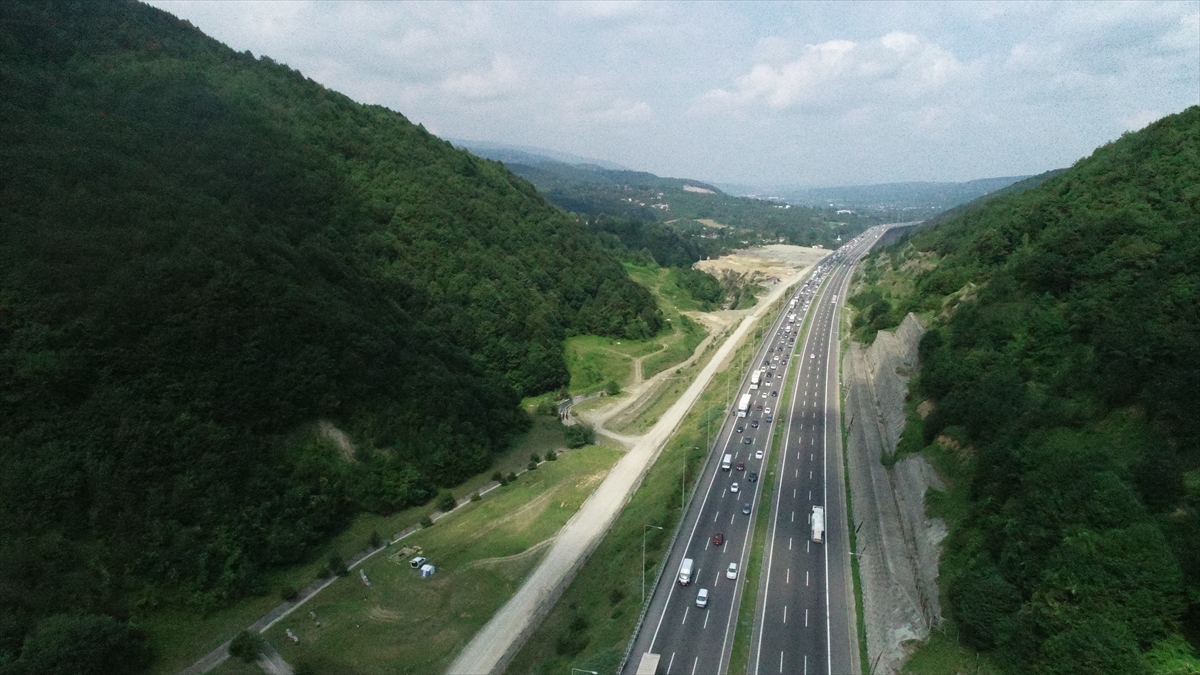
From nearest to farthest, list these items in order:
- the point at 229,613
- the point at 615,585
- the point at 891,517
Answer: the point at 229,613 → the point at 615,585 → the point at 891,517

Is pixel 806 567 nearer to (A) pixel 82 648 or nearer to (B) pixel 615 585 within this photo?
(B) pixel 615 585

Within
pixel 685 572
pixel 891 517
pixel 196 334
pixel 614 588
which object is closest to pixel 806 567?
pixel 685 572

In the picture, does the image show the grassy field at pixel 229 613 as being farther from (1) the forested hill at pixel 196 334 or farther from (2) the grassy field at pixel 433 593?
(2) the grassy field at pixel 433 593

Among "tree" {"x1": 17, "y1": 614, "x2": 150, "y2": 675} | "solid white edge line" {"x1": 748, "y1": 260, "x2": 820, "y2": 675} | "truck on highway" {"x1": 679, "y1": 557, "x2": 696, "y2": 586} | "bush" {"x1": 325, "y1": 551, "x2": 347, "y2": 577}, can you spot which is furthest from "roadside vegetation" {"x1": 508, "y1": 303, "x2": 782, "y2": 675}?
"tree" {"x1": 17, "y1": 614, "x2": 150, "y2": 675}

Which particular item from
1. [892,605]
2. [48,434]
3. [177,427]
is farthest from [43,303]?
[892,605]

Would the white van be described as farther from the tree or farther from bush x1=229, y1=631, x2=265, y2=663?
the tree

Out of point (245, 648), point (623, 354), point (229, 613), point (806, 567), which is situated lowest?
point (229, 613)

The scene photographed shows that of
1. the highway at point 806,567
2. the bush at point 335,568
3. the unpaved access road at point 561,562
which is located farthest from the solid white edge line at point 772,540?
the bush at point 335,568
